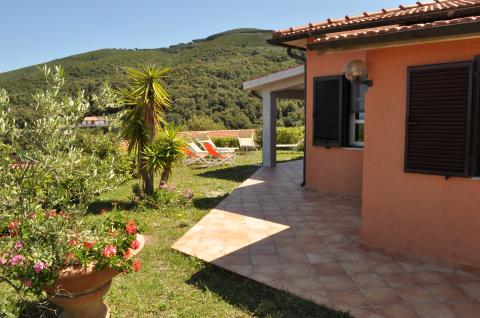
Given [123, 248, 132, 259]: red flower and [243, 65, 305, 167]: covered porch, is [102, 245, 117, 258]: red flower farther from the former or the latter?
[243, 65, 305, 167]: covered porch

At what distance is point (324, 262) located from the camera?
5.24 metres

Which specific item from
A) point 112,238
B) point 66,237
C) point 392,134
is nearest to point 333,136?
point 392,134

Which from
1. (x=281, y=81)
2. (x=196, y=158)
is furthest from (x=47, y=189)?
(x=196, y=158)

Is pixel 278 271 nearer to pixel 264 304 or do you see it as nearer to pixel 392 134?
pixel 264 304

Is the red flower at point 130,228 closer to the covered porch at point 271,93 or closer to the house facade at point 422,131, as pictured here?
the house facade at point 422,131

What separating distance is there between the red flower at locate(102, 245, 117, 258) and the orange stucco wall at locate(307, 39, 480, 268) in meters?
3.70

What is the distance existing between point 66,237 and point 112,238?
682 mm

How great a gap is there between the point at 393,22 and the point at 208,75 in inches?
1644

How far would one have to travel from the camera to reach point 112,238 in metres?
3.63

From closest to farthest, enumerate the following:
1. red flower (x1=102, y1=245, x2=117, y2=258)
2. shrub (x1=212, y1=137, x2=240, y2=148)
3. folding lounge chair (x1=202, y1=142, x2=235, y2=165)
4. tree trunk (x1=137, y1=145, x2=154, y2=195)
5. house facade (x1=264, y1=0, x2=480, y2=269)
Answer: red flower (x1=102, y1=245, x2=117, y2=258) → house facade (x1=264, y1=0, x2=480, y2=269) → tree trunk (x1=137, y1=145, x2=154, y2=195) → folding lounge chair (x1=202, y1=142, x2=235, y2=165) → shrub (x1=212, y1=137, x2=240, y2=148)

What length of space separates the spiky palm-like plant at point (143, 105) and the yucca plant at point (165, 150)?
163 millimetres

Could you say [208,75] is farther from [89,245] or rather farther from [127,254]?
[89,245]

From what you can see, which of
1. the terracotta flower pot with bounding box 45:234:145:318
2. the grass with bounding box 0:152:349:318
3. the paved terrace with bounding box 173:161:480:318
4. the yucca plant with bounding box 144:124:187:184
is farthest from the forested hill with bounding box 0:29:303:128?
the terracotta flower pot with bounding box 45:234:145:318

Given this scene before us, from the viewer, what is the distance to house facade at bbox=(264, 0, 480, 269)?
177 inches
